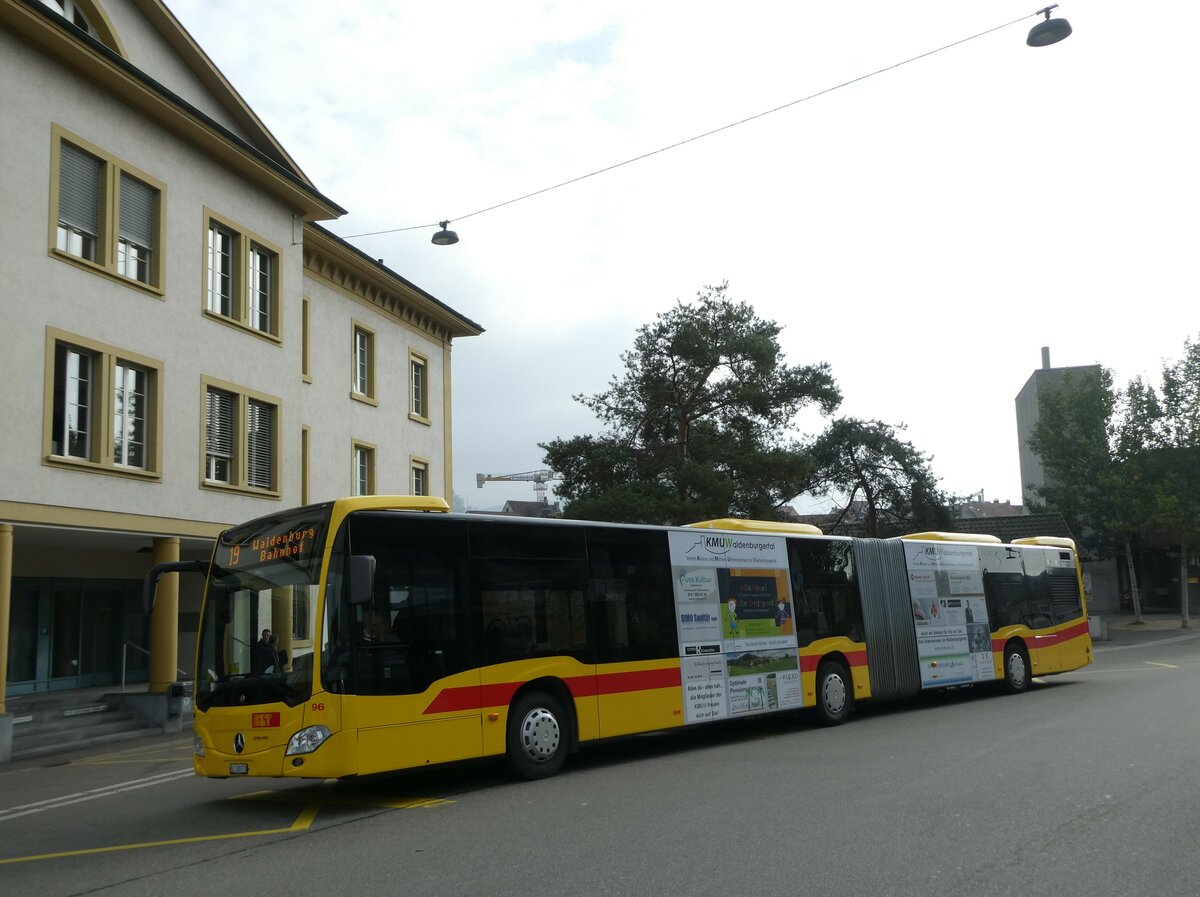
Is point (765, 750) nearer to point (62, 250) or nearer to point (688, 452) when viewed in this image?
Answer: point (62, 250)

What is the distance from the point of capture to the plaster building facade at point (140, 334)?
18.0 meters

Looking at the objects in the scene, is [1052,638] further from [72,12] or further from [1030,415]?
[1030,415]

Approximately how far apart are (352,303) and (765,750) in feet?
62.4

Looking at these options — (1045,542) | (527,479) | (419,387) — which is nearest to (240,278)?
(419,387)

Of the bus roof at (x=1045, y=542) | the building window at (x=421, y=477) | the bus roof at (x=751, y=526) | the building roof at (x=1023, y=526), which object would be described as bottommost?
the bus roof at (x=1045, y=542)

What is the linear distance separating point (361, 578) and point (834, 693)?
30.4 feet

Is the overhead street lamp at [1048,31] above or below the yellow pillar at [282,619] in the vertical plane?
above

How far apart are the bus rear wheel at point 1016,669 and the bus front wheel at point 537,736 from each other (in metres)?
12.3

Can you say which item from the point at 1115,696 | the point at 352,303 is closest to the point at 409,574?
the point at 1115,696

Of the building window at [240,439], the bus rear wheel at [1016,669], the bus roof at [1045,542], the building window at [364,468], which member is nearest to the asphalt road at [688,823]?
the bus rear wheel at [1016,669]

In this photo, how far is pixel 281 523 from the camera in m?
10.7

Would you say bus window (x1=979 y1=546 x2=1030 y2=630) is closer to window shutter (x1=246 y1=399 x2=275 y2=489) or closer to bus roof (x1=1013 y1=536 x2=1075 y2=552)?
bus roof (x1=1013 y1=536 x2=1075 y2=552)

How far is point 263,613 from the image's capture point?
1035 cm

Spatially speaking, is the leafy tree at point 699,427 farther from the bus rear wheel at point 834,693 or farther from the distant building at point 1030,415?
the distant building at point 1030,415
